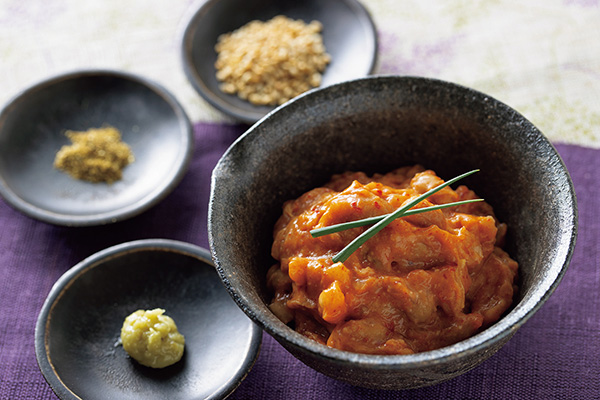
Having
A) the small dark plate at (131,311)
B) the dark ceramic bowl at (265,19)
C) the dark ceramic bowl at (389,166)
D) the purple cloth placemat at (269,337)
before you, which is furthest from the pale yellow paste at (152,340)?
the dark ceramic bowl at (265,19)

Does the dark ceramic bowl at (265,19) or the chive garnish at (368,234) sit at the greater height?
the chive garnish at (368,234)

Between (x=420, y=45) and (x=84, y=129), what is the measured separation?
1745 millimetres

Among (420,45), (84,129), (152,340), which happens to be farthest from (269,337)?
(420,45)

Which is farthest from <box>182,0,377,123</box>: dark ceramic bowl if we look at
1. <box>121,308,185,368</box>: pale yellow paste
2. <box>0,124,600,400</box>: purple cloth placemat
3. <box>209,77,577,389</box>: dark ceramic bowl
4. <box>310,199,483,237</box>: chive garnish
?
<box>310,199,483,237</box>: chive garnish

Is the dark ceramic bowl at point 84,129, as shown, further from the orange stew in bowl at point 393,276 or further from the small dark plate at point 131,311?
the orange stew in bowl at point 393,276

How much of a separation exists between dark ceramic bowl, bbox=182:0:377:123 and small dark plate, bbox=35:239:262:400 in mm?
863

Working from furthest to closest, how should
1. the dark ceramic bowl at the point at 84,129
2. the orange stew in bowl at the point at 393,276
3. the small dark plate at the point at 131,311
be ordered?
1. the dark ceramic bowl at the point at 84,129
2. the small dark plate at the point at 131,311
3. the orange stew in bowl at the point at 393,276

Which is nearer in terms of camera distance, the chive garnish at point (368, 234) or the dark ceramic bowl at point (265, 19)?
the chive garnish at point (368, 234)

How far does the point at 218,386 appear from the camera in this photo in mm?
2188

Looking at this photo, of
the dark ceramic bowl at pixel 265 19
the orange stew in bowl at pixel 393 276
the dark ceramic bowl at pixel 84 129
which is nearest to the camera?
the orange stew in bowl at pixel 393 276

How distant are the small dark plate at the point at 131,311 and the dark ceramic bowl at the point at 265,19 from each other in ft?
2.83

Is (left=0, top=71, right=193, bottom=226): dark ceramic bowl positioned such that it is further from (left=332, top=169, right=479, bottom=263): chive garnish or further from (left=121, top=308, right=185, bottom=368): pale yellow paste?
(left=332, top=169, right=479, bottom=263): chive garnish

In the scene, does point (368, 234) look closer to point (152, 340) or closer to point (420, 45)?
point (152, 340)

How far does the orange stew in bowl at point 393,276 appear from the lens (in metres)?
1.82
